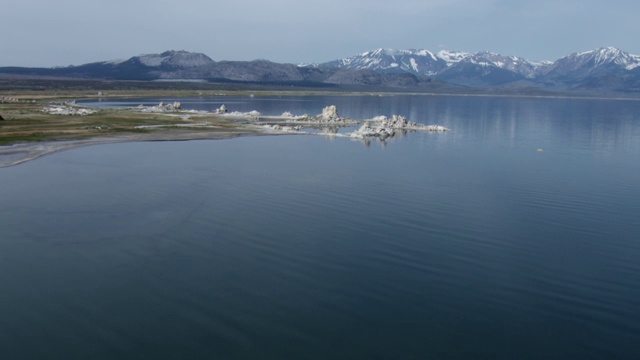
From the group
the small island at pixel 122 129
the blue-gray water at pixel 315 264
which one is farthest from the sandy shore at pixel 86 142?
the blue-gray water at pixel 315 264

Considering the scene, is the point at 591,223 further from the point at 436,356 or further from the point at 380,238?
the point at 436,356

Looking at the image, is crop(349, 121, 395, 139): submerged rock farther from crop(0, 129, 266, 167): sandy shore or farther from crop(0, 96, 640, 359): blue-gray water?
crop(0, 96, 640, 359): blue-gray water

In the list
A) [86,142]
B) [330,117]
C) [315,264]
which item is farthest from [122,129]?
→ [315,264]

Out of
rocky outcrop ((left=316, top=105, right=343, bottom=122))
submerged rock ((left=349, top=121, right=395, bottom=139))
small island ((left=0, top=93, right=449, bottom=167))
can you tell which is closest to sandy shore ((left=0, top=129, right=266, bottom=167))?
small island ((left=0, top=93, right=449, bottom=167))

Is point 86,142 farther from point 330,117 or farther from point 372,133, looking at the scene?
point 330,117

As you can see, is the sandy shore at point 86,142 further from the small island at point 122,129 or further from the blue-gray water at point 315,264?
the blue-gray water at point 315,264

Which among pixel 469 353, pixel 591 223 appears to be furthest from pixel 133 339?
pixel 591 223
